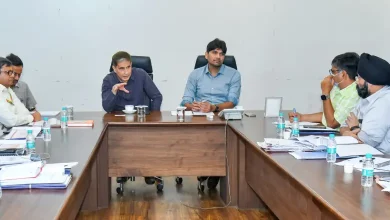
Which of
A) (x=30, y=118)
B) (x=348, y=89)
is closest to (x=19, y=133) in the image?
(x=30, y=118)

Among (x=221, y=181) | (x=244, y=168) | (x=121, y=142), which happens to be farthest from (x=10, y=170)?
(x=221, y=181)

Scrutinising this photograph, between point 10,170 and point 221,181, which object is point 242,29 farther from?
point 10,170

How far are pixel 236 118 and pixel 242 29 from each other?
2.11 meters

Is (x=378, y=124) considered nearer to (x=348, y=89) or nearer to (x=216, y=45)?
(x=348, y=89)

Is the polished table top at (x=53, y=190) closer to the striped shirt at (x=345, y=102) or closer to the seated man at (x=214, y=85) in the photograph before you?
the seated man at (x=214, y=85)

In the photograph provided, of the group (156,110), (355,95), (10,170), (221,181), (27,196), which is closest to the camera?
(27,196)

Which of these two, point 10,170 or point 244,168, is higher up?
point 10,170

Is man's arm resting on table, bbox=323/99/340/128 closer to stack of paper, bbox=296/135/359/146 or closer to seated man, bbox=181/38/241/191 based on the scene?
stack of paper, bbox=296/135/359/146

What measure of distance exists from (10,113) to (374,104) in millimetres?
2303

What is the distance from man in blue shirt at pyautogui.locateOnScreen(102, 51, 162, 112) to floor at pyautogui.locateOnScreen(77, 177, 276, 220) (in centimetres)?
73

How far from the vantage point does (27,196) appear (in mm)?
1584

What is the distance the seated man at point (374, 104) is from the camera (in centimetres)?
260

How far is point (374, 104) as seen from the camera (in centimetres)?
264

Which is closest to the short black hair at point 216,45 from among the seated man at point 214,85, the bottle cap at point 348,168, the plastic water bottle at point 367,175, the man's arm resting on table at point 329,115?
the seated man at point 214,85
